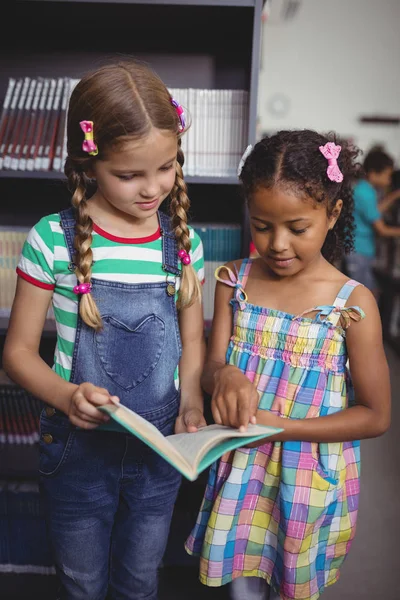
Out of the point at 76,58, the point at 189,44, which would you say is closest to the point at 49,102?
the point at 76,58

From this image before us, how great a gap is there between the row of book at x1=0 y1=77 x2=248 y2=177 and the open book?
107cm

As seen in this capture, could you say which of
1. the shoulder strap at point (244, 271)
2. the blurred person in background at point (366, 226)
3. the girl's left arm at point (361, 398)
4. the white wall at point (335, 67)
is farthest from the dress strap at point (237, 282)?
the white wall at point (335, 67)

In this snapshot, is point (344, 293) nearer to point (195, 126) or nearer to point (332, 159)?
point (332, 159)

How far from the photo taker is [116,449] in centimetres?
119

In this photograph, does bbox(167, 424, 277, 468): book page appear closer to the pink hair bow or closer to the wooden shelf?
the pink hair bow

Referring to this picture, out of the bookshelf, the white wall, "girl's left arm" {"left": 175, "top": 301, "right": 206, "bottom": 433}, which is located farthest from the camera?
the white wall

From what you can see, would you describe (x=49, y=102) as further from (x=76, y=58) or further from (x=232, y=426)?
(x=232, y=426)

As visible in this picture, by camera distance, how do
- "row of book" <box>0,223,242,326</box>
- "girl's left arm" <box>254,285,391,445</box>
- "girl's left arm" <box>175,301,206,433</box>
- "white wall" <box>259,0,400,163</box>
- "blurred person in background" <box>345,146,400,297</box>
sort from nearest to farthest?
"girl's left arm" <box>254,285,391,445</box> → "girl's left arm" <box>175,301,206,433</box> → "row of book" <box>0,223,242,326</box> → "blurred person in background" <box>345,146,400,297</box> → "white wall" <box>259,0,400,163</box>

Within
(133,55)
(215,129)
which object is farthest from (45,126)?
(215,129)

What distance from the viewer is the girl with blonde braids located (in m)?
1.05

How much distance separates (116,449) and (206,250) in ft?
2.95

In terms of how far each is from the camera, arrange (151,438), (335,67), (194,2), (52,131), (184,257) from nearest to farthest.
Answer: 1. (151,438)
2. (184,257)
3. (194,2)
4. (52,131)
5. (335,67)

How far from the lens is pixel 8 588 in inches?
70.4

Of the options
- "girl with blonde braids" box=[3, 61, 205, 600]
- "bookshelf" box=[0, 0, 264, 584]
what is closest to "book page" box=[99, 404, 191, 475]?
"girl with blonde braids" box=[3, 61, 205, 600]
